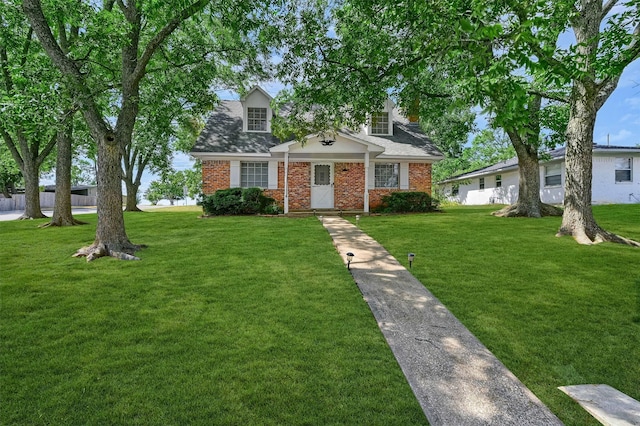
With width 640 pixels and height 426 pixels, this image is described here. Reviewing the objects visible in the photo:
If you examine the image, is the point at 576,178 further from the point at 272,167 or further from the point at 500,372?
the point at 272,167

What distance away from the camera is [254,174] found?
16.7 meters

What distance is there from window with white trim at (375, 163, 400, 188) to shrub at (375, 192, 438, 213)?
3.12ft

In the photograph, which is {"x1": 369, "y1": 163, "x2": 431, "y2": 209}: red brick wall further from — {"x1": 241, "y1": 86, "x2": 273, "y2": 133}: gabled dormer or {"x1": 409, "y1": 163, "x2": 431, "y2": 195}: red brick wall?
{"x1": 241, "y1": 86, "x2": 273, "y2": 133}: gabled dormer

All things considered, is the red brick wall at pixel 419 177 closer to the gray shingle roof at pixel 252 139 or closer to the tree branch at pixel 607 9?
the gray shingle roof at pixel 252 139

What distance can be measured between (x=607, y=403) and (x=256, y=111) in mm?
17745

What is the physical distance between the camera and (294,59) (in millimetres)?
8172

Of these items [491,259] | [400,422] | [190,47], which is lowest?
[400,422]

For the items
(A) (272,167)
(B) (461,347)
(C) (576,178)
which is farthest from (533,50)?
(A) (272,167)

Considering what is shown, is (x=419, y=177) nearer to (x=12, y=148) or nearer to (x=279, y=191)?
(x=279, y=191)

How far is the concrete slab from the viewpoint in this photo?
2.50 m

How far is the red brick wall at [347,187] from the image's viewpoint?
17.0 metres

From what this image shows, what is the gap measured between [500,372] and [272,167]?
14.5 m

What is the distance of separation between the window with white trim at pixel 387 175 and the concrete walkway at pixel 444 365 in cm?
1206

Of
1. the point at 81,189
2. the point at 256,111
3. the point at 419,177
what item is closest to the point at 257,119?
the point at 256,111
